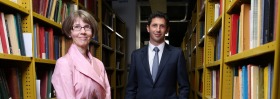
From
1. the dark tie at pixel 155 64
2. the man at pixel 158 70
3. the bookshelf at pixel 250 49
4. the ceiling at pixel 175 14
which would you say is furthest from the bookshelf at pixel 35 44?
the ceiling at pixel 175 14

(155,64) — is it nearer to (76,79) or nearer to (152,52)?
(152,52)

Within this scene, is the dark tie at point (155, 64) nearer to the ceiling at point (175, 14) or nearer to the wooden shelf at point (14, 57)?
the wooden shelf at point (14, 57)

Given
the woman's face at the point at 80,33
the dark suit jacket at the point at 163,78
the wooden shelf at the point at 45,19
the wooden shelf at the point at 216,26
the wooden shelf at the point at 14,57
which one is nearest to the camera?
the wooden shelf at the point at 14,57

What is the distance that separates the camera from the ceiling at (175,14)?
663cm

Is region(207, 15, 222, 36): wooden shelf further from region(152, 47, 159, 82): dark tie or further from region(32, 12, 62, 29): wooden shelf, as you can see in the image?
region(32, 12, 62, 29): wooden shelf

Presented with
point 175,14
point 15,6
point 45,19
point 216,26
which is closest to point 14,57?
point 15,6

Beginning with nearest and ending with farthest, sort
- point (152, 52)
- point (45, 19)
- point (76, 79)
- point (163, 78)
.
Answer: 1. point (76, 79)
2. point (45, 19)
3. point (163, 78)
4. point (152, 52)

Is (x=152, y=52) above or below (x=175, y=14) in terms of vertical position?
below

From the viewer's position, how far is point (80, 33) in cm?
156

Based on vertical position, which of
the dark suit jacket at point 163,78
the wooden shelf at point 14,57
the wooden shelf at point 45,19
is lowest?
the dark suit jacket at point 163,78

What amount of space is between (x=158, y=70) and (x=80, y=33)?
2.78ft

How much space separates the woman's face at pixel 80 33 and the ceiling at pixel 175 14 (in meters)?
2.75

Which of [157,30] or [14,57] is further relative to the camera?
[157,30]

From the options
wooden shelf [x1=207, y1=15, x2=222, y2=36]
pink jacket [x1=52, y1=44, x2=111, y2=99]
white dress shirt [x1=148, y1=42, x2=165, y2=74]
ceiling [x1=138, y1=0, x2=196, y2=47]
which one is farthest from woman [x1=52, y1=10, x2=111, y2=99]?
ceiling [x1=138, y1=0, x2=196, y2=47]
